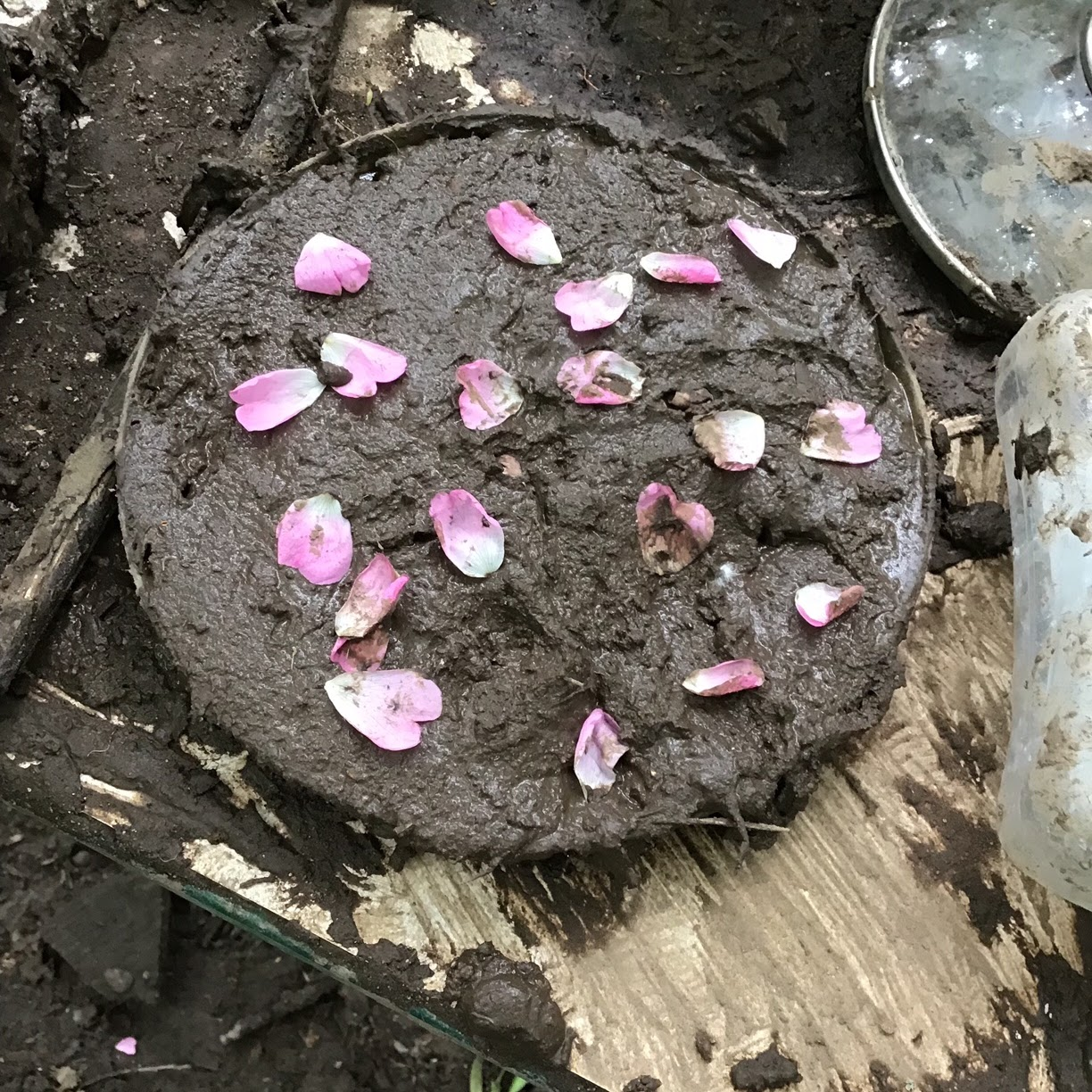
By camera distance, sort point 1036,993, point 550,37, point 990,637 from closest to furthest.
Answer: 1. point 1036,993
2. point 990,637
3. point 550,37

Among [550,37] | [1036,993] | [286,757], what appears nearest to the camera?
[286,757]

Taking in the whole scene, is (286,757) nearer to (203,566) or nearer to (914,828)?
(203,566)

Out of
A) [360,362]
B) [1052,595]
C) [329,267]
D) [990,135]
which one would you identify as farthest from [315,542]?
[990,135]

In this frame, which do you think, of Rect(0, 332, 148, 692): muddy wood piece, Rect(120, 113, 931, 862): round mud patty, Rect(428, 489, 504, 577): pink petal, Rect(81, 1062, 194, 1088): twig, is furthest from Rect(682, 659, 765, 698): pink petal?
Rect(81, 1062, 194, 1088): twig

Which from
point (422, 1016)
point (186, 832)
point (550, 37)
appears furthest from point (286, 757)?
point (550, 37)

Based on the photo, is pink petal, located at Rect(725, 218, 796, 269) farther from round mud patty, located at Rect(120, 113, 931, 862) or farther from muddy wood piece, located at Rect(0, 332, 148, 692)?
muddy wood piece, located at Rect(0, 332, 148, 692)
